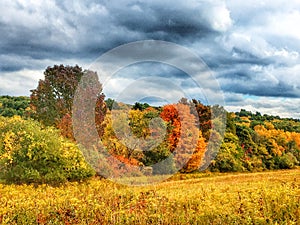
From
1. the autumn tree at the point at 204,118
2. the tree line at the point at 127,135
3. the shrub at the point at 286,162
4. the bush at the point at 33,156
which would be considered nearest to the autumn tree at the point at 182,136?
the tree line at the point at 127,135

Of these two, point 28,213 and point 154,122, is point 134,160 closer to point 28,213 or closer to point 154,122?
point 154,122

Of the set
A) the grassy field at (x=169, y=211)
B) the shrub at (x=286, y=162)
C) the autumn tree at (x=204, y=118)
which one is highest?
the autumn tree at (x=204, y=118)

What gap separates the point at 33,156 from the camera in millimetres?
17781

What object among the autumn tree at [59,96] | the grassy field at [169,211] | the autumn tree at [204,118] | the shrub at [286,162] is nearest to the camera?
the grassy field at [169,211]

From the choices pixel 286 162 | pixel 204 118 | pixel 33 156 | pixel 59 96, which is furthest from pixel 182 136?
pixel 286 162

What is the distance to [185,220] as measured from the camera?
8.35 m

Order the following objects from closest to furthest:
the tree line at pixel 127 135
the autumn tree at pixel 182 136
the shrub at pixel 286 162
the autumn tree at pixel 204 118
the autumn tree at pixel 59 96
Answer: the tree line at pixel 127 135
the autumn tree at pixel 182 136
the autumn tree at pixel 59 96
the autumn tree at pixel 204 118
the shrub at pixel 286 162

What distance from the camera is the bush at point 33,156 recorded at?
57.8ft

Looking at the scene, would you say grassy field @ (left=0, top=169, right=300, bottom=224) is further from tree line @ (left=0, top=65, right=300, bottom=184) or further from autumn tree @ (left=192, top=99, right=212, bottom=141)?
autumn tree @ (left=192, top=99, right=212, bottom=141)

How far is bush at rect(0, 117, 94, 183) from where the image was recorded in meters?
17.6

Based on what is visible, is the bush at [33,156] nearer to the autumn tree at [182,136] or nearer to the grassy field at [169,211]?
the grassy field at [169,211]

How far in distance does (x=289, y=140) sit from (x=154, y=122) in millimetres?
33396

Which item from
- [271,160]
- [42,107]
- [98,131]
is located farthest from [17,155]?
[271,160]

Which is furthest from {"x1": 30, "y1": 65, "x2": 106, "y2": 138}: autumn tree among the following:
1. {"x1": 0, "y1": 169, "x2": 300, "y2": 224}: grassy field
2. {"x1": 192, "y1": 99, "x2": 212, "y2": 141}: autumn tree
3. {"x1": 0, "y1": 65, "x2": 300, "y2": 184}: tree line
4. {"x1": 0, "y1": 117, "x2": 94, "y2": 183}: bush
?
{"x1": 0, "y1": 169, "x2": 300, "y2": 224}: grassy field
